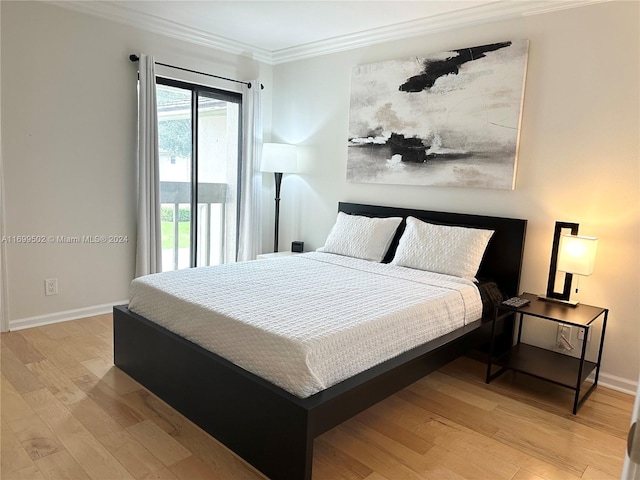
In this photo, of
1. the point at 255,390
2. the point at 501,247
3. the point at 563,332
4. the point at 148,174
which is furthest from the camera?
the point at 148,174

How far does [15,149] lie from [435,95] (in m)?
3.23

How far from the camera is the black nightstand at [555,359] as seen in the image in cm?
257

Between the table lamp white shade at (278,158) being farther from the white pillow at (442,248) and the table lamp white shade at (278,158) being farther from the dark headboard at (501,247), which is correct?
the dark headboard at (501,247)

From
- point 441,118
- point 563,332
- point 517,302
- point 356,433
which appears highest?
point 441,118

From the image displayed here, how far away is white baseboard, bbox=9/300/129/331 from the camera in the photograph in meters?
3.42

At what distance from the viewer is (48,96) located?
3383 millimetres

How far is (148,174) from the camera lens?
386 centimetres

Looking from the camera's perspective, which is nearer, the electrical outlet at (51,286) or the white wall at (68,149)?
the white wall at (68,149)

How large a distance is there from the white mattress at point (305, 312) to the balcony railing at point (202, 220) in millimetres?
1365

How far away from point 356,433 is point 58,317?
2.73 meters

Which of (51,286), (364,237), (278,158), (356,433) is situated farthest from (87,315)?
(356,433)

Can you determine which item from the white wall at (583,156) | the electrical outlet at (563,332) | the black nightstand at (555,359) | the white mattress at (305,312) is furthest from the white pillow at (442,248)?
the electrical outlet at (563,332)

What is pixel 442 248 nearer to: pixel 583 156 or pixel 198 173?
pixel 583 156

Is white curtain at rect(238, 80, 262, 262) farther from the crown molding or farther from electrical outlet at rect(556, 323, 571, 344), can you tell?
electrical outlet at rect(556, 323, 571, 344)
